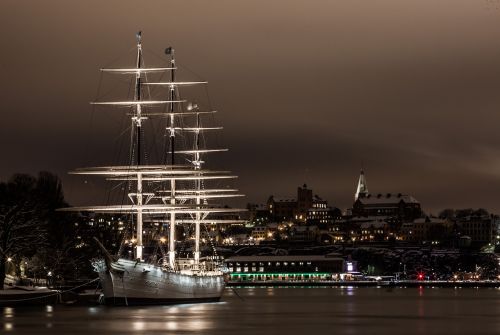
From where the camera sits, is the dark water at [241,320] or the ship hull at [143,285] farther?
the ship hull at [143,285]

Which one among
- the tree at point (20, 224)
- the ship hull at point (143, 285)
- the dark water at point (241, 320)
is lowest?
the dark water at point (241, 320)

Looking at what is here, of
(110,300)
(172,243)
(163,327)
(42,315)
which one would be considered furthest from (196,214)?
(163,327)

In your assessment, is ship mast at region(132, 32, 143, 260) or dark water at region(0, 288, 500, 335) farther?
ship mast at region(132, 32, 143, 260)

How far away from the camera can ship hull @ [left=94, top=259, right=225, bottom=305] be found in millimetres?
95688

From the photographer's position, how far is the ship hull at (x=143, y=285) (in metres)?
95.7

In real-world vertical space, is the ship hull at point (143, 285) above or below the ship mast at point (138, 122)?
below

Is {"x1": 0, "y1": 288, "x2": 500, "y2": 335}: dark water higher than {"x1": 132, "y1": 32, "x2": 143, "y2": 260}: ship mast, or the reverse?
{"x1": 132, "y1": 32, "x2": 143, "y2": 260}: ship mast

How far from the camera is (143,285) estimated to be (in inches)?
3907

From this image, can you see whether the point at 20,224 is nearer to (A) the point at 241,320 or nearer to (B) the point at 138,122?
(B) the point at 138,122

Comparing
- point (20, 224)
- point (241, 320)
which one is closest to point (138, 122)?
point (20, 224)

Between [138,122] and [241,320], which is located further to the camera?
[138,122]

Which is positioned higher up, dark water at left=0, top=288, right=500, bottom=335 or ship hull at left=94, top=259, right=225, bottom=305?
ship hull at left=94, top=259, right=225, bottom=305

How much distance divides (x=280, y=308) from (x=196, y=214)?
2370 centimetres

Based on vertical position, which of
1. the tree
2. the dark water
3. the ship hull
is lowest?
the dark water
